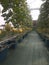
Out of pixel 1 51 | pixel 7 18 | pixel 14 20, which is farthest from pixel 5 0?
pixel 14 20

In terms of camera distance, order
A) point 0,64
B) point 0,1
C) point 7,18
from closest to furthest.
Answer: point 0,64, point 0,1, point 7,18

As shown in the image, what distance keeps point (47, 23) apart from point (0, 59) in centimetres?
3400

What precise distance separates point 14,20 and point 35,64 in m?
27.8

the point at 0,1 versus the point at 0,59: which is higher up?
the point at 0,1

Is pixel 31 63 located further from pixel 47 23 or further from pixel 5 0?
pixel 47 23

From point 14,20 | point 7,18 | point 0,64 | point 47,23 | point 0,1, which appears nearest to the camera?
point 0,64

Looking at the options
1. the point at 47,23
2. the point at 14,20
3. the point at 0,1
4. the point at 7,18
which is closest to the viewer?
the point at 0,1

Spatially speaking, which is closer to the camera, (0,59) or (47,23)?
(0,59)

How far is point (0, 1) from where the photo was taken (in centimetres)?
1688

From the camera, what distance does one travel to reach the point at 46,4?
43.5m

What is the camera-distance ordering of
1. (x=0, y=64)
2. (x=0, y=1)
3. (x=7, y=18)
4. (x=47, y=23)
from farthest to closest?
(x=47, y=23), (x=7, y=18), (x=0, y=1), (x=0, y=64)

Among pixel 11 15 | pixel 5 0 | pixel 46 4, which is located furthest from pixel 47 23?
pixel 5 0

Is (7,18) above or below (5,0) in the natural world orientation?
below

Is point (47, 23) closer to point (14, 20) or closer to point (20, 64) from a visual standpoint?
point (14, 20)
